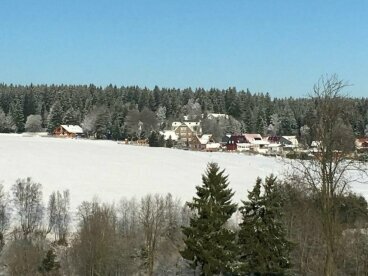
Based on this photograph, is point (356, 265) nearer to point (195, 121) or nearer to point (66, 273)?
point (66, 273)

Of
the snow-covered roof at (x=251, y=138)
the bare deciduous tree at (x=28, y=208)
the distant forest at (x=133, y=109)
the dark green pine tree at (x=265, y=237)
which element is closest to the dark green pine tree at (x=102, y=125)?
the distant forest at (x=133, y=109)

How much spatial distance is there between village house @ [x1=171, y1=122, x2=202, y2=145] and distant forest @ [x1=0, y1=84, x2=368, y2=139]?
568 centimetres

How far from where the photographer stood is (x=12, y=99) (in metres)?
158

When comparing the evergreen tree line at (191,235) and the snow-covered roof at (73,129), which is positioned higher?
the snow-covered roof at (73,129)

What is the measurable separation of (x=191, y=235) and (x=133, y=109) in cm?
12391

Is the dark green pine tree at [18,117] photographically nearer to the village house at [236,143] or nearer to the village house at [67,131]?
the village house at [67,131]

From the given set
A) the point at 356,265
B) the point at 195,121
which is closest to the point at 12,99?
the point at 195,121

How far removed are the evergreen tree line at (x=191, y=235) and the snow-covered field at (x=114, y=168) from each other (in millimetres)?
7582

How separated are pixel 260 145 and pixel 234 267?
369 feet

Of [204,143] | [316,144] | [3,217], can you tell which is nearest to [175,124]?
[204,143]

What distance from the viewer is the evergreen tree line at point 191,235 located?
2655 cm

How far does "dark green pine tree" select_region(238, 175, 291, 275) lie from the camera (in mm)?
26719

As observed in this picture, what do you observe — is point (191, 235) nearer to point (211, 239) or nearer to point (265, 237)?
point (211, 239)

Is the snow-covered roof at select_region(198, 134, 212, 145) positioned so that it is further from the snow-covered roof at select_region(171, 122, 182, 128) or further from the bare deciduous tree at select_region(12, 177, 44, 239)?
the bare deciduous tree at select_region(12, 177, 44, 239)
